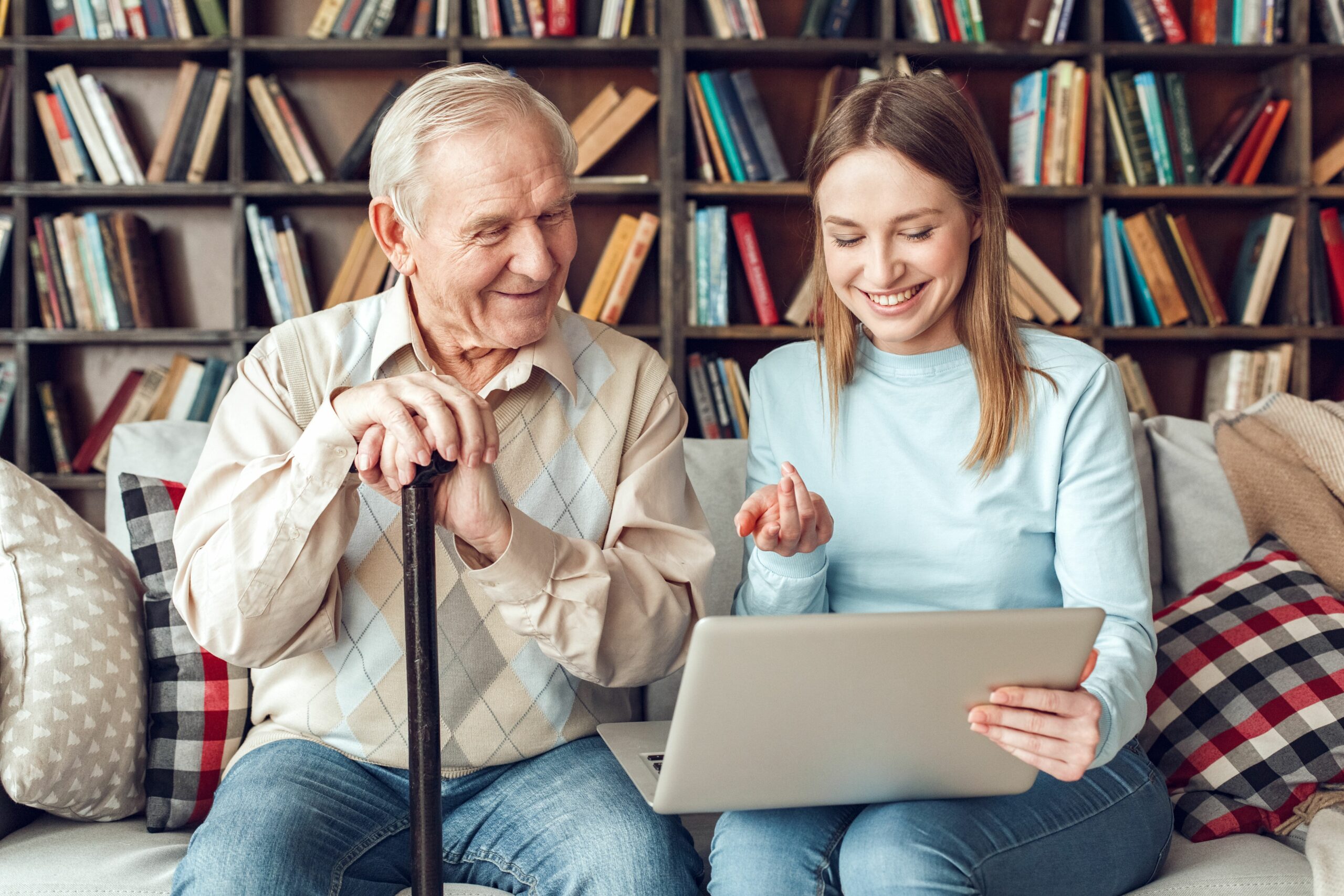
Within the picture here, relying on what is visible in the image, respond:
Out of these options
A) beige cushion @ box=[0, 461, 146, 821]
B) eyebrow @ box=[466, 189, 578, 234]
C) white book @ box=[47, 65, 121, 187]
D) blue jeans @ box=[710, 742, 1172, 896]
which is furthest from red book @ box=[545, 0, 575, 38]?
blue jeans @ box=[710, 742, 1172, 896]

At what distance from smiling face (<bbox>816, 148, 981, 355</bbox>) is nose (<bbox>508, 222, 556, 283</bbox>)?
0.35 metres

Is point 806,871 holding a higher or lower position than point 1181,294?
lower

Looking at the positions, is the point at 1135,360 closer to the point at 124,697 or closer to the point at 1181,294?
the point at 1181,294

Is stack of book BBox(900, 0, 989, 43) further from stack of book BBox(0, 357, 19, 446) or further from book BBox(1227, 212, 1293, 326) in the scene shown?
stack of book BBox(0, 357, 19, 446)

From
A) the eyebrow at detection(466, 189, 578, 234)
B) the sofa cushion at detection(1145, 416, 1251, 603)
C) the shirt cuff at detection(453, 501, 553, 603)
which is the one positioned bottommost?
the sofa cushion at detection(1145, 416, 1251, 603)

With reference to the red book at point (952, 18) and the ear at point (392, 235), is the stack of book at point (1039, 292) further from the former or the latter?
the ear at point (392, 235)

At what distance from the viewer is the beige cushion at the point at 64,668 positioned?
1.18m

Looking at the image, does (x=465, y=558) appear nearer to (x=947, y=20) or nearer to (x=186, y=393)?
(x=186, y=393)

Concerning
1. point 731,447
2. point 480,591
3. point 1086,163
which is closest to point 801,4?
point 1086,163

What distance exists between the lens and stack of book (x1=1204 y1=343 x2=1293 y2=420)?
2.93 metres

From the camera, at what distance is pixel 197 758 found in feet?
4.23

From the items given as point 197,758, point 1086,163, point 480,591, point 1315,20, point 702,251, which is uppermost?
point 1315,20

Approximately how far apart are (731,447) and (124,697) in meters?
0.94

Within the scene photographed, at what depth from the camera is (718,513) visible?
1.68 meters
